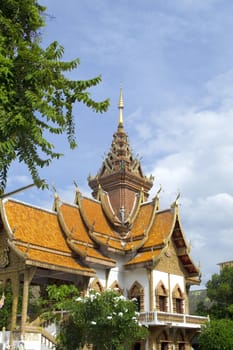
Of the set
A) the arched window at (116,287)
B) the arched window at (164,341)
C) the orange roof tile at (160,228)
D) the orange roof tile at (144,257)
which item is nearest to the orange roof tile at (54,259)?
the arched window at (116,287)

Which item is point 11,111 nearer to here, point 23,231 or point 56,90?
point 56,90

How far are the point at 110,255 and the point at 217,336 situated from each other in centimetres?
641

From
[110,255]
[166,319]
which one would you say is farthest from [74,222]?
[166,319]

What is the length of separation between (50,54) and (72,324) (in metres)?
11.9

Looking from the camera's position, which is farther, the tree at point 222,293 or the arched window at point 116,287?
the tree at point 222,293

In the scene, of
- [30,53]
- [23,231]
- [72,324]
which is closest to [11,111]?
[30,53]

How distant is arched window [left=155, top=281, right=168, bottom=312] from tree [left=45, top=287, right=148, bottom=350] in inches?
238

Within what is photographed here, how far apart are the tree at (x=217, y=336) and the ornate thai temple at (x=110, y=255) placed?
1012mm

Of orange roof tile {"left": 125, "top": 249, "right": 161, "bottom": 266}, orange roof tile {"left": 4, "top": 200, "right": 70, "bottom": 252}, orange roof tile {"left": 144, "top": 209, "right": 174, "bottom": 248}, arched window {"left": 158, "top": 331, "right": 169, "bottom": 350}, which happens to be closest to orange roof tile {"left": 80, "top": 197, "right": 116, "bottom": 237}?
orange roof tile {"left": 125, "top": 249, "right": 161, "bottom": 266}

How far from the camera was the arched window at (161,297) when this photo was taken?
24.0m

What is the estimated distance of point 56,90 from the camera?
8.94 m

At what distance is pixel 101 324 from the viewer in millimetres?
16672

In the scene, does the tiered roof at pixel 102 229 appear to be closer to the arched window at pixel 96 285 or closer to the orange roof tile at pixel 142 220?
the orange roof tile at pixel 142 220

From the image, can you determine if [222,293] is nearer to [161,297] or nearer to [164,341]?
[161,297]
